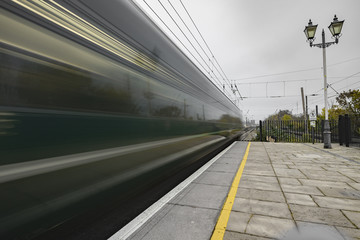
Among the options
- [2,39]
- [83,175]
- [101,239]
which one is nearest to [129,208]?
[101,239]

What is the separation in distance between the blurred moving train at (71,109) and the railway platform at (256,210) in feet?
1.70

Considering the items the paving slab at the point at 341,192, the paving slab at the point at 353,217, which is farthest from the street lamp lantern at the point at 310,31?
the paving slab at the point at 353,217

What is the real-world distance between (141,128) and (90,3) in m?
1.43

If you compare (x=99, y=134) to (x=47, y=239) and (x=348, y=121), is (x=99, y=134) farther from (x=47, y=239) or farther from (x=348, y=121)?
(x=348, y=121)

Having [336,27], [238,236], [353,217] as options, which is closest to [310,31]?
[336,27]

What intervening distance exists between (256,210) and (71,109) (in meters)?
2.44

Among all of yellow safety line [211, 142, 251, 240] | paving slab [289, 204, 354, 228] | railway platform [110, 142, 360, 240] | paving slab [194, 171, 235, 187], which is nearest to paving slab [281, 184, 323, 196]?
railway platform [110, 142, 360, 240]

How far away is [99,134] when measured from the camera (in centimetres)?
179

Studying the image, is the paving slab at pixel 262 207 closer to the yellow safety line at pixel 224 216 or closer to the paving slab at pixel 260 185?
the yellow safety line at pixel 224 216

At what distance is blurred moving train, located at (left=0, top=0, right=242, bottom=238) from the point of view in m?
A: 1.18

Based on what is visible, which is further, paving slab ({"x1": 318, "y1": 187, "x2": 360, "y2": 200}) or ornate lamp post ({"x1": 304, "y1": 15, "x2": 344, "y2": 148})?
ornate lamp post ({"x1": 304, "y1": 15, "x2": 344, "y2": 148})

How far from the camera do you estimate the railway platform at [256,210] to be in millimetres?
1951

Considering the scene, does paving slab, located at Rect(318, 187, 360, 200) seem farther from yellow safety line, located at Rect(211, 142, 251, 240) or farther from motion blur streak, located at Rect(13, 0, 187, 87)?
motion blur streak, located at Rect(13, 0, 187, 87)

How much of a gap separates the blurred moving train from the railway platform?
1.70 feet
